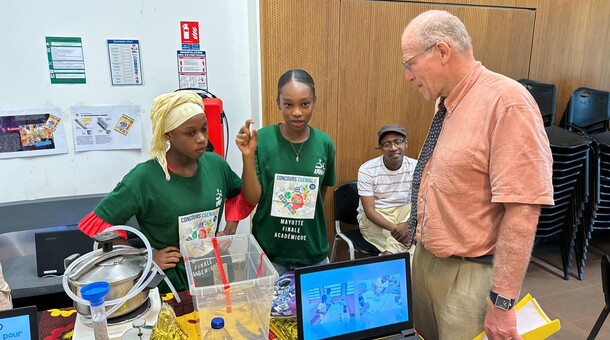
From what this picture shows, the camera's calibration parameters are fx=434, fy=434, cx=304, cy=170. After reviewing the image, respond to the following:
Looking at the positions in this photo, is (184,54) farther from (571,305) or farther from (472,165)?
(571,305)

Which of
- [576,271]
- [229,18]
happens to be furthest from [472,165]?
[576,271]

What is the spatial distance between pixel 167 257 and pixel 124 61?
1619 millimetres

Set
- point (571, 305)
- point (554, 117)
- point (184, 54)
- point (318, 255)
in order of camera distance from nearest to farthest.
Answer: point (318, 255) → point (184, 54) → point (571, 305) → point (554, 117)

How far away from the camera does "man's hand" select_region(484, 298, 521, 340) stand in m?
1.28

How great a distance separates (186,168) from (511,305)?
3.86 ft

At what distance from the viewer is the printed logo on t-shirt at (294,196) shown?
6.16ft

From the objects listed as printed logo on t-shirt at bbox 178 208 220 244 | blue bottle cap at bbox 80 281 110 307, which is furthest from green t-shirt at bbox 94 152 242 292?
blue bottle cap at bbox 80 281 110 307

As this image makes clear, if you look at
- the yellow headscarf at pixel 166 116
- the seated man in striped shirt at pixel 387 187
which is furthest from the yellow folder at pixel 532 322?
the seated man in striped shirt at pixel 387 187

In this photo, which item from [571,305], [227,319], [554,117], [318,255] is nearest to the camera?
[227,319]

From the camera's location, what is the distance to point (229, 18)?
112 inches

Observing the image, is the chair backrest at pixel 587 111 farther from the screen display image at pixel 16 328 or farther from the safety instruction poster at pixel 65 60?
the screen display image at pixel 16 328

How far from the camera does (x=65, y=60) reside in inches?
100

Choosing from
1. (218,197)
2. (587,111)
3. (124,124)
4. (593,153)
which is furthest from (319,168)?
(587,111)

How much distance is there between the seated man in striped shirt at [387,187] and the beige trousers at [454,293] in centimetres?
117
